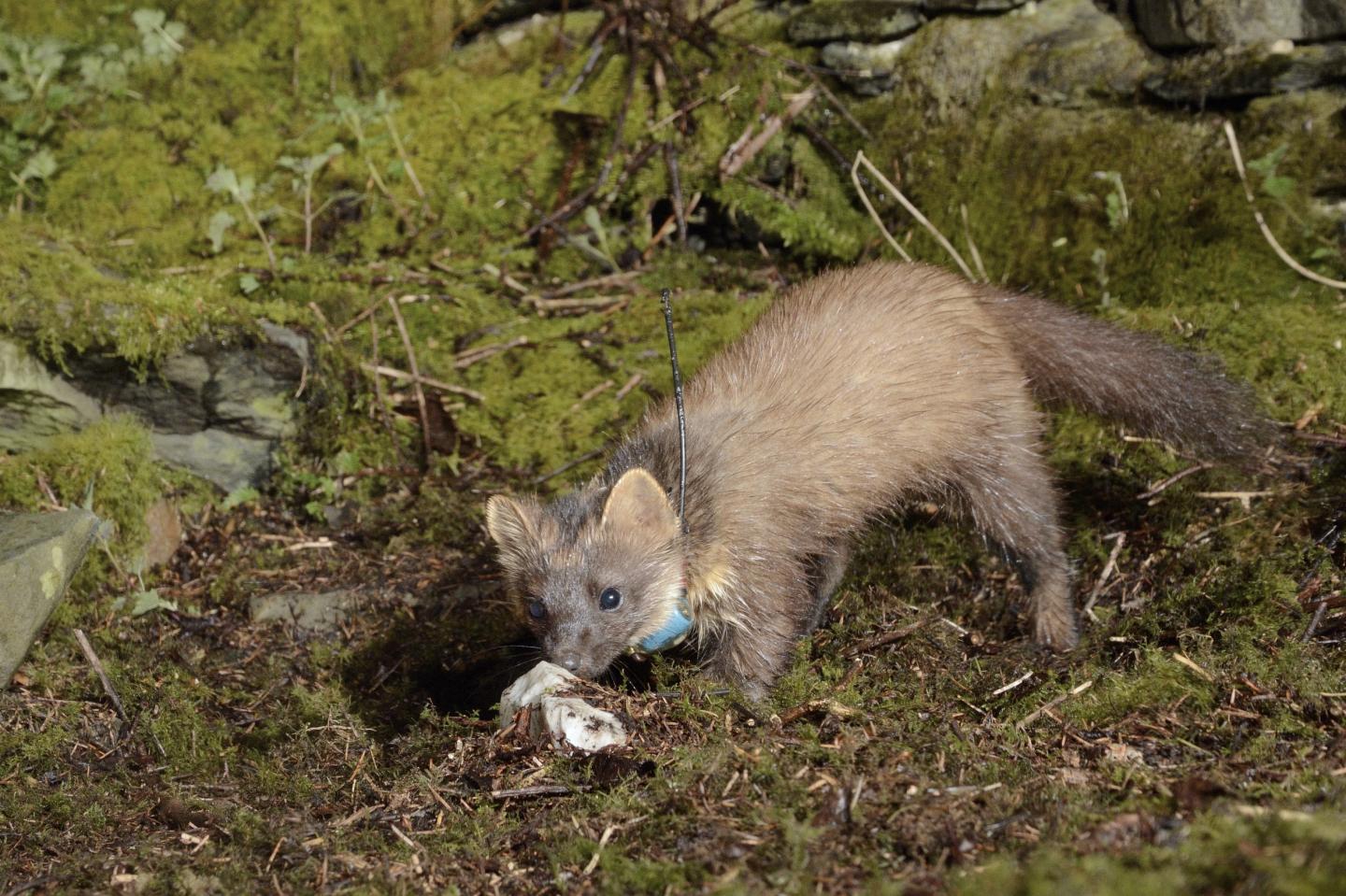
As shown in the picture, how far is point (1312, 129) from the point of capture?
253 inches

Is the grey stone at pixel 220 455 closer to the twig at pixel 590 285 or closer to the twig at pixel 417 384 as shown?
the twig at pixel 417 384

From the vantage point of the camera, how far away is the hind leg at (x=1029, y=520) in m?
5.27

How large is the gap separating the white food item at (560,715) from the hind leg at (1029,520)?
7.23 ft

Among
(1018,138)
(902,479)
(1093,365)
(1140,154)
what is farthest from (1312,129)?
(902,479)

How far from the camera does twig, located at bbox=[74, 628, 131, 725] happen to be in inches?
194

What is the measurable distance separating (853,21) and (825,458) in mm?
3912

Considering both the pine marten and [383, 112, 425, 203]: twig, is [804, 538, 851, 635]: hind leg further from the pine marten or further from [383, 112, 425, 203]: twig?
[383, 112, 425, 203]: twig

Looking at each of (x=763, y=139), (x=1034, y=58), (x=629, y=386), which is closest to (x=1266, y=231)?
(x=1034, y=58)

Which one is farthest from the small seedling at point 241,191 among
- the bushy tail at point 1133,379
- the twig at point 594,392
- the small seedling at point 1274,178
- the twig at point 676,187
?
the small seedling at point 1274,178

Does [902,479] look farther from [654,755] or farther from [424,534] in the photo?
[424,534]

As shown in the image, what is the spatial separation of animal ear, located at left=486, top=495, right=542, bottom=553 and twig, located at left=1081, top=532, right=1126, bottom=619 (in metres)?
2.67

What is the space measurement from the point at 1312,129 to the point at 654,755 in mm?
5376

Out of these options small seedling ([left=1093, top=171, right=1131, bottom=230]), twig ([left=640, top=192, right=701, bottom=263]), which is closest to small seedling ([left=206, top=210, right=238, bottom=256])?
twig ([left=640, top=192, right=701, bottom=263])

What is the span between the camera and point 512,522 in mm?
4906
